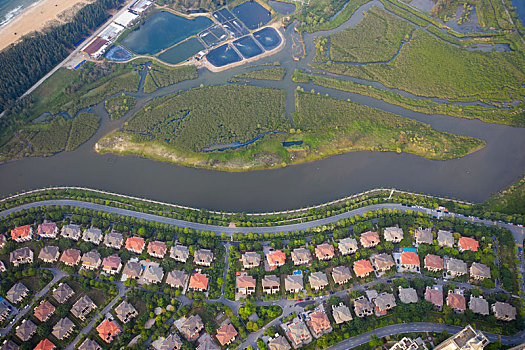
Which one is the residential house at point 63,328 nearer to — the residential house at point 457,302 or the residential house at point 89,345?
the residential house at point 89,345

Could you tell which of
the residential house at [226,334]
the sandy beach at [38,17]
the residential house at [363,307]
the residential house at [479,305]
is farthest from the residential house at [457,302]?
the sandy beach at [38,17]

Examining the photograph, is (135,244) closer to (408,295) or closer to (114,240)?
(114,240)

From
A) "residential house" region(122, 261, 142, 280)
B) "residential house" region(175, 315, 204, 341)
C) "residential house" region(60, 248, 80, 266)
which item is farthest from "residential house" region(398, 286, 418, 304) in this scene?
"residential house" region(60, 248, 80, 266)

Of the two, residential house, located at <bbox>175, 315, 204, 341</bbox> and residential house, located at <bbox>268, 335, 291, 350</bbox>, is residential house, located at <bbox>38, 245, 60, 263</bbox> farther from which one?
residential house, located at <bbox>268, 335, 291, 350</bbox>

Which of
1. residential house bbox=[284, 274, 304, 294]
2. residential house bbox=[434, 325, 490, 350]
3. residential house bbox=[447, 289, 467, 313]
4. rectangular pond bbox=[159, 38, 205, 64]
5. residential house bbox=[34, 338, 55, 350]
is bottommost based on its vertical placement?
residential house bbox=[447, 289, 467, 313]

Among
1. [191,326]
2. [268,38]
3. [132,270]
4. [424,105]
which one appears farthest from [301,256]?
[268,38]

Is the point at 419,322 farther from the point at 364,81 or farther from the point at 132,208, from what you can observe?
the point at 364,81
